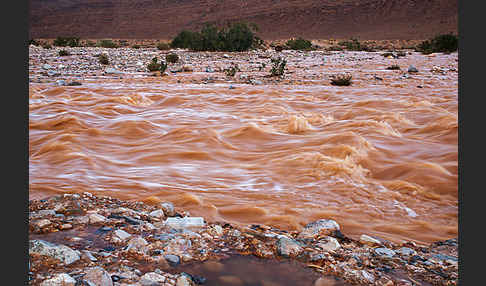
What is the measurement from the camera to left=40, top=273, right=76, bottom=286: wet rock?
1617mm

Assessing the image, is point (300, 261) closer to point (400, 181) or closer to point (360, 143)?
point (400, 181)

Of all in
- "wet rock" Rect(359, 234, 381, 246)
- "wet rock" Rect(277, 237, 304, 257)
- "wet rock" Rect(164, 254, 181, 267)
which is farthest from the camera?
"wet rock" Rect(359, 234, 381, 246)

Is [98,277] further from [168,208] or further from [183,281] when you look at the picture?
[168,208]

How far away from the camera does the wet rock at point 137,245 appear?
1995 millimetres

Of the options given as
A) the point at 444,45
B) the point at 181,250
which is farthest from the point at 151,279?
the point at 444,45

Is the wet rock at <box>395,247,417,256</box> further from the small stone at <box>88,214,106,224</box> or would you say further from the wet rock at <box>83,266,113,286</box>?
the small stone at <box>88,214,106,224</box>

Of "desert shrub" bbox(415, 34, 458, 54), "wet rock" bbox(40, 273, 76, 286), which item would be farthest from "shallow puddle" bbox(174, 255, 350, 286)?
"desert shrub" bbox(415, 34, 458, 54)

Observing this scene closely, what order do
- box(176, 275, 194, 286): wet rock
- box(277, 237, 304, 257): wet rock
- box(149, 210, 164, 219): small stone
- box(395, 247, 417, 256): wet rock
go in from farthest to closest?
box(149, 210, 164, 219): small stone
box(395, 247, 417, 256): wet rock
box(277, 237, 304, 257): wet rock
box(176, 275, 194, 286): wet rock

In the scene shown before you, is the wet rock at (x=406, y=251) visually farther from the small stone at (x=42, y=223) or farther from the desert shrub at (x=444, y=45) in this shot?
the desert shrub at (x=444, y=45)

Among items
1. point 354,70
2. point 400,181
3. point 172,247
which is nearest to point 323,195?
point 400,181

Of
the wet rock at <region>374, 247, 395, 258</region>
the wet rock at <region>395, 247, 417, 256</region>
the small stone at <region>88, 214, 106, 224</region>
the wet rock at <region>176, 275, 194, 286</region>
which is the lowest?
the wet rock at <region>395, 247, 417, 256</region>

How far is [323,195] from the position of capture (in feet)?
10.2

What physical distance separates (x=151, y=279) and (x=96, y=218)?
785 millimetres

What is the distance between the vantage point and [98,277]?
1.67 metres
